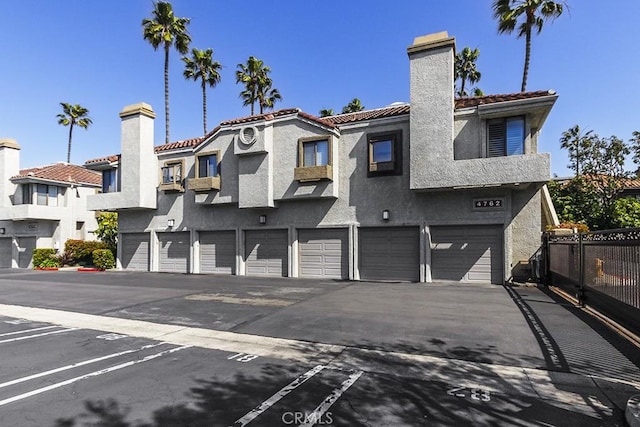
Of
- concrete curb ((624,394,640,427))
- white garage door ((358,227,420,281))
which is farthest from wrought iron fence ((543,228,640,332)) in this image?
white garage door ((358,227,420,281))

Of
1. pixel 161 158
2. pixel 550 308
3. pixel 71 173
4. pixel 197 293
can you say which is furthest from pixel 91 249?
pixel 550 308

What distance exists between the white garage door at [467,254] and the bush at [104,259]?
20.1 m

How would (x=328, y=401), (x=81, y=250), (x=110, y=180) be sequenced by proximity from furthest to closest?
1. (x=81, y=250)
2. (x=110, y=180)
3. (x=328, y=401)

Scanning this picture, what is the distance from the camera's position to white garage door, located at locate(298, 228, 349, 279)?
16.5 metres

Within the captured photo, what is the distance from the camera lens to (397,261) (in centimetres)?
1556

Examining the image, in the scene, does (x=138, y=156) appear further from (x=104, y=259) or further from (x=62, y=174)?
(x=62, y=174)

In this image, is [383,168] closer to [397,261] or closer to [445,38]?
[397,261]

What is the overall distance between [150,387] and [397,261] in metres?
12.3

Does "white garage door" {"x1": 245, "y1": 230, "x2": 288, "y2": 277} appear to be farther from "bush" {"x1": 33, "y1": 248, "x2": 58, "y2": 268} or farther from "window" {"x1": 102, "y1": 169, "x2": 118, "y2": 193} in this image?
"bush" {"x1": 33, "y1": 248, "x2": 58, "y2": 268}

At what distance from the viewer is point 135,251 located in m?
22.3

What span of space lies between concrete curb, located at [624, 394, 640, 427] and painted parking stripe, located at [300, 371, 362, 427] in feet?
9.32

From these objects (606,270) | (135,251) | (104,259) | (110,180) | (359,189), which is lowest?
(104,259)

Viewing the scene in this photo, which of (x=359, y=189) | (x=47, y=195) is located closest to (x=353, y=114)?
(x=359, y=189)

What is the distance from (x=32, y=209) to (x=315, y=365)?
28914 mm
